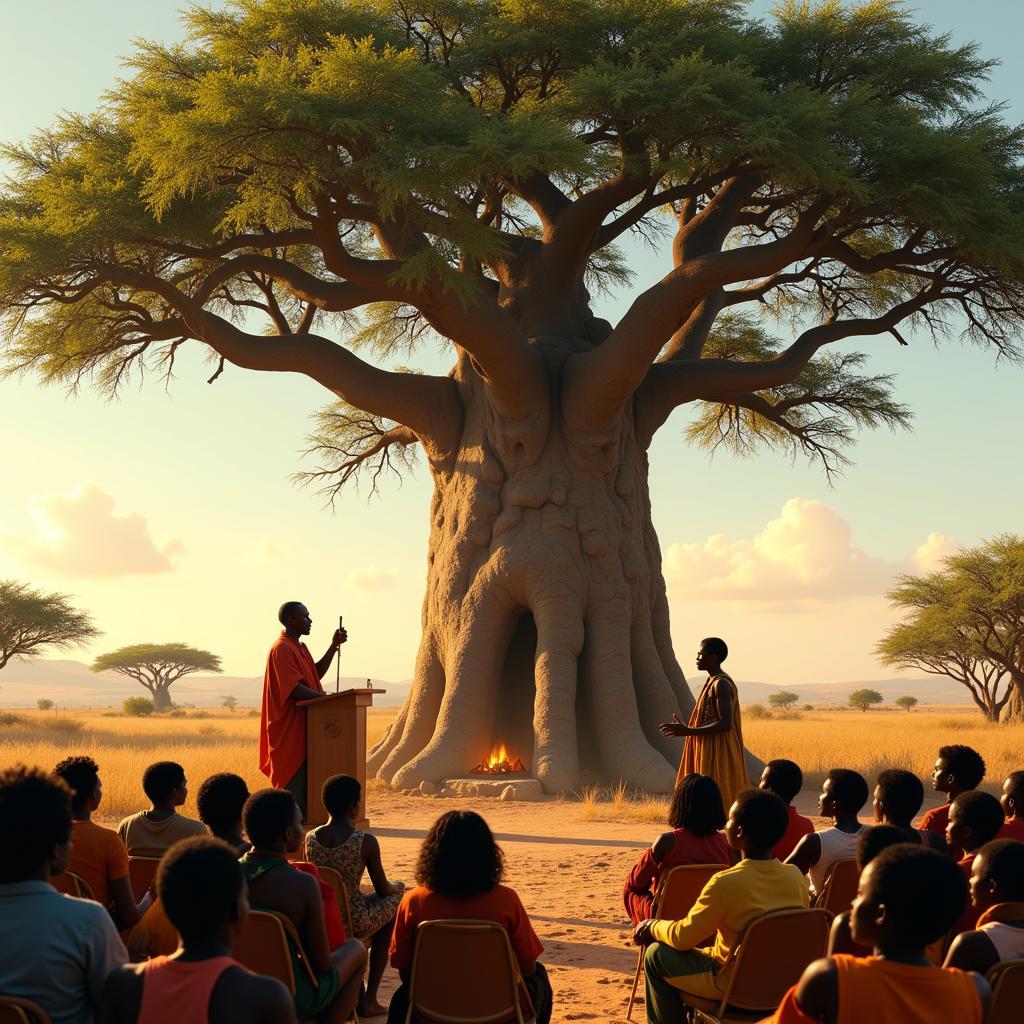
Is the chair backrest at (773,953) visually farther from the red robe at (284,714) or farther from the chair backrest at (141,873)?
the red robe at (284,714)

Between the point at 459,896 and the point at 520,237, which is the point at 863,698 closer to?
the point at 520,237

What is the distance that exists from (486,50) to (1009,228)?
627cm

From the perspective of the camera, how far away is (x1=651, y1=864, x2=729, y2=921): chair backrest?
4863mm

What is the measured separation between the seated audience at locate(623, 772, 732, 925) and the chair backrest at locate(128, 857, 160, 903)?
Result: 189cm

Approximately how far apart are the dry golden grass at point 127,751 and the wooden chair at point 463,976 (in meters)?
8.84

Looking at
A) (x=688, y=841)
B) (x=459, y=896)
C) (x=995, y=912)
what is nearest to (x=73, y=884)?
(x=459, y=896)

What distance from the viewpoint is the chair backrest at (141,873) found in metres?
5.08

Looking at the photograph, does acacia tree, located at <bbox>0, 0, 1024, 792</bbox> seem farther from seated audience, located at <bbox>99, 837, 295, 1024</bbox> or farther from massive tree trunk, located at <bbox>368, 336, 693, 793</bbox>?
seated audience, located at <bbox>99, 837, 295, 1024</bbox>

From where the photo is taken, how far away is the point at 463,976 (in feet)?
12.7

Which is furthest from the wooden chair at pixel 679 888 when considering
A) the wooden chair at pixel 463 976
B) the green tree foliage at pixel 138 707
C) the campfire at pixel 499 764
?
A: the green tree foliage at pixel 138 707

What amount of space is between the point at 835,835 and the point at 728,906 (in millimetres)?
1197

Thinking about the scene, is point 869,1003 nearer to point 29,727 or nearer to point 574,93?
point 574,93

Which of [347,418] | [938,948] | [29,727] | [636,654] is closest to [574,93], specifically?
[636,654]

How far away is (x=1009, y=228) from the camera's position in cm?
1439
